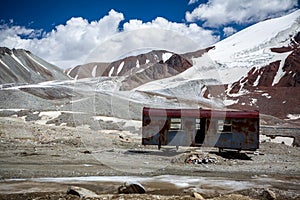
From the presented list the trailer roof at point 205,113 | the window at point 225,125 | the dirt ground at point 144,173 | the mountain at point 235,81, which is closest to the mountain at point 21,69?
the mountain at point 235,81

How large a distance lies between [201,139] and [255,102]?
305 ft

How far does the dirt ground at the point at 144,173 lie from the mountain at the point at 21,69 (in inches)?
5503

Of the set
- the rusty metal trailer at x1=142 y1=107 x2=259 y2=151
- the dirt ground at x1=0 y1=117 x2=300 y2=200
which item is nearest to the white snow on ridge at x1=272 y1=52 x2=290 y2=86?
the dirt ground at x1=0 y1=117 x2=300 y2=200

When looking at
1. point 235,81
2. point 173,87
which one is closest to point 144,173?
point 173,87

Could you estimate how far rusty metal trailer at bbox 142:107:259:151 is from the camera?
24.1 m

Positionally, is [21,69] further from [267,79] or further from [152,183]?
[152,183]

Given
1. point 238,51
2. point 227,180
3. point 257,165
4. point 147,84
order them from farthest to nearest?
point 238,51 < point 147,84 < point 257,165 < point 227,180

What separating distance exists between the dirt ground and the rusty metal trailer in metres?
0.96

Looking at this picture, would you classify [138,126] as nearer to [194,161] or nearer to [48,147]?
[48,147]

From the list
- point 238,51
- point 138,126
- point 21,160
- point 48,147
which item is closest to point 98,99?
point 138,126

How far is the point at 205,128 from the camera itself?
24.6 metres

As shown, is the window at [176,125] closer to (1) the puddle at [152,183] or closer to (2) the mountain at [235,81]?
(1) the puddle at [152,183]

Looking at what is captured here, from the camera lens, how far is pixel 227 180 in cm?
1589

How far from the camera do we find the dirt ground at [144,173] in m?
12.9
